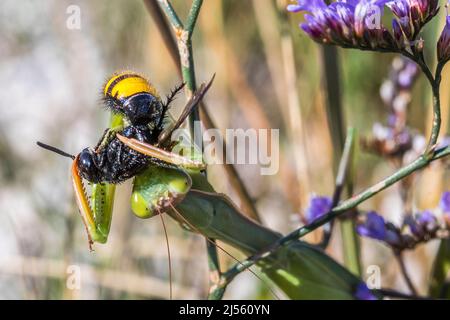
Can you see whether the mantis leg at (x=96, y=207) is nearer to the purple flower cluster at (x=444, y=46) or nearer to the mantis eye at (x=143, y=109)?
the mantis eye at (x=143, y=109)

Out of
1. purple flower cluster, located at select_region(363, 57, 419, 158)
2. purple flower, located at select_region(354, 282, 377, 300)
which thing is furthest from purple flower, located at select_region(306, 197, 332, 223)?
purple flower cluster, located at select_region(363, 57, 419, 158)

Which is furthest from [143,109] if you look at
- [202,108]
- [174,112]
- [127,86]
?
[174,112]

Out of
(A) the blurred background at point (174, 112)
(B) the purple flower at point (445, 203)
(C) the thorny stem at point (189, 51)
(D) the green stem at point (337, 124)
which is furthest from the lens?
(A) the blurred background at point (174, 112)

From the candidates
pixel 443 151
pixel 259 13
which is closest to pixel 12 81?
pixel 259 13

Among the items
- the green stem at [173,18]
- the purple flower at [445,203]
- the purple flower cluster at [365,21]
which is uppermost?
the green stem at [173,18]

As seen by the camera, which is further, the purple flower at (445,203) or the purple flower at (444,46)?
the purple flower at (445,203)

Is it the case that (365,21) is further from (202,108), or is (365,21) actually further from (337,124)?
(337,124)

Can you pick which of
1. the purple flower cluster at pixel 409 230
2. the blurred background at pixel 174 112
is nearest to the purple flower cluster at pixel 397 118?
the blurred background at pixel 174 112
